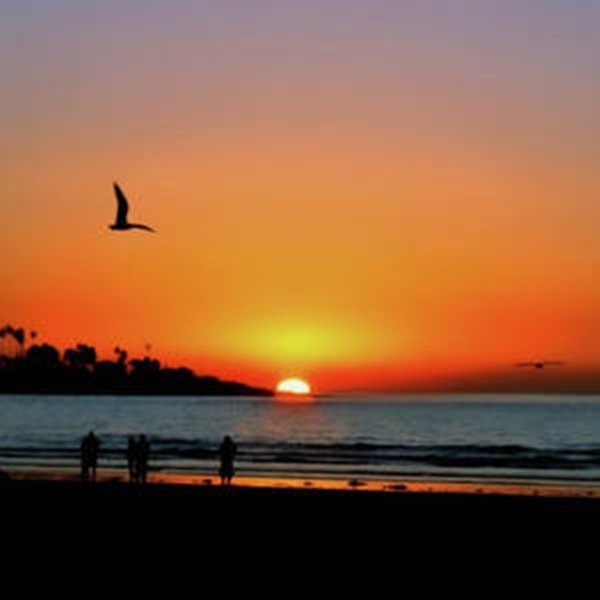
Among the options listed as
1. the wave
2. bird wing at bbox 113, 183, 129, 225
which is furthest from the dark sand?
the wave

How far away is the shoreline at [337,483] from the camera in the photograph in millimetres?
35125

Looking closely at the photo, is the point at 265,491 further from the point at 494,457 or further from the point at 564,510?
the point at 494,457

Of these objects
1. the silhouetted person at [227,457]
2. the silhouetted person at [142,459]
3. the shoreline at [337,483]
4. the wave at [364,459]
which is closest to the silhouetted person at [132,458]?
the silhouetted person at [142,459]

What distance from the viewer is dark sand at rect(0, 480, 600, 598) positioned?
562 inches

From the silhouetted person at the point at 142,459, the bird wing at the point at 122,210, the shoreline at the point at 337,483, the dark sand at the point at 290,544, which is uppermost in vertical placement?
the bird wing at the point at 122,210

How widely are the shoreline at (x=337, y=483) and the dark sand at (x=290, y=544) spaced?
19.3ft

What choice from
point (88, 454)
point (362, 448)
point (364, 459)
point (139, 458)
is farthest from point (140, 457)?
point (362, 448)

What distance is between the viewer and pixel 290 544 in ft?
60.8

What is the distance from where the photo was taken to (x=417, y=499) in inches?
1138

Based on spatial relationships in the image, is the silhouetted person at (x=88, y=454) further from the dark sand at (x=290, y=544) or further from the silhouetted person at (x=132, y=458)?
the dark sand at (x=290, y=544)

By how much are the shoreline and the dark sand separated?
19.3 feet

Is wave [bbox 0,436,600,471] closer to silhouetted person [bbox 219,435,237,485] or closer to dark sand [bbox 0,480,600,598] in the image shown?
silhouetted person [bbox 219,435,237,485]

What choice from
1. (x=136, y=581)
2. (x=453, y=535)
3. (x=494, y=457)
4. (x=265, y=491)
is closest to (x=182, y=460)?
(x=494, y=457)

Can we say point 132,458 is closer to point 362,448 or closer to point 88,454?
point 88,454
